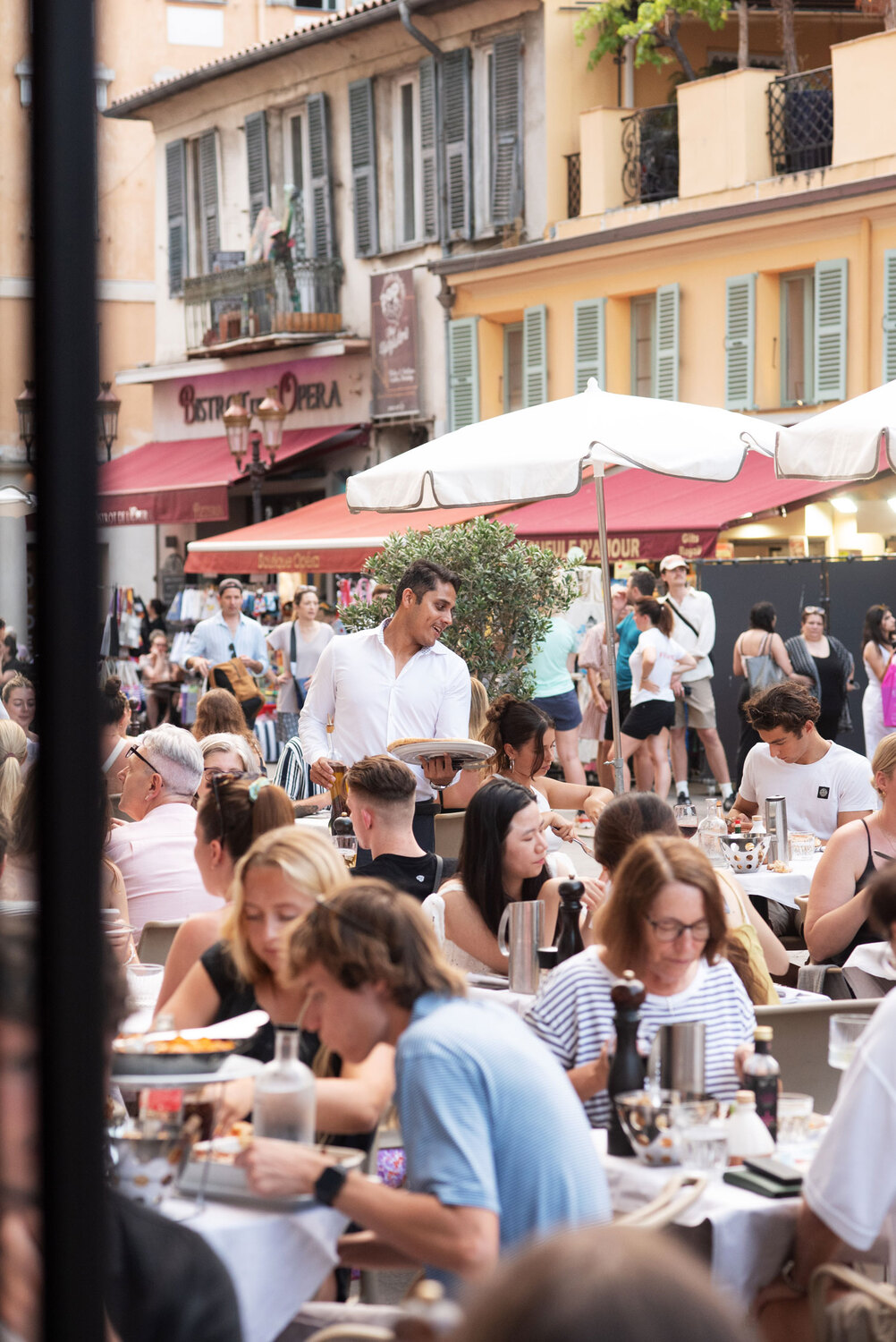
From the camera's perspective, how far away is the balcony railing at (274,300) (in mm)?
25344

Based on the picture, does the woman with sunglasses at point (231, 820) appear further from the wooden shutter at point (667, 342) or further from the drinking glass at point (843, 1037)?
the wooden shutter at point (667, 342)

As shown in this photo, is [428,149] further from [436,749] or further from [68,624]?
[68,624]

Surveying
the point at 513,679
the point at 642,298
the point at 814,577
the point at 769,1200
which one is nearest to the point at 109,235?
the point at 769,1200

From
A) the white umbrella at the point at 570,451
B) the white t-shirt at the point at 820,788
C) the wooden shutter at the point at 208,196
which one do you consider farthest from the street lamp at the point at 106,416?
the wooden shutter at the point at 208,196

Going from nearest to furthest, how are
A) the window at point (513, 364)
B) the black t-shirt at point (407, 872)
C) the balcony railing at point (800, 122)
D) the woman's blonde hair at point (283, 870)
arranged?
1. the woman's blonde hair at point (283, 870)
2. the black t-shirt at point (407, 872)
3. the balcony railing at point (800, 122)
4. the window at point (513, 364)

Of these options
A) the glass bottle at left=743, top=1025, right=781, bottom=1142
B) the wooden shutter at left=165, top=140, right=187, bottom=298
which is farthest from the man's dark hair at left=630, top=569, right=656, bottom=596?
the wooden shutter at left=165, top=140, right=187, bottom=298

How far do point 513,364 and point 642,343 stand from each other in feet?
8.07

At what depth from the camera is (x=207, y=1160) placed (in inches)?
125

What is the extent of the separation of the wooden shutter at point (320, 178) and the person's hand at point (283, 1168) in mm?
23455

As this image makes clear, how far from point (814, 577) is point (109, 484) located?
48.2 feet

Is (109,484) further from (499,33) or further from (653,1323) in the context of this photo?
(499,33)

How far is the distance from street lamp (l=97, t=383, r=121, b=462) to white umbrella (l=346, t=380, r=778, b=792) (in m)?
6.74

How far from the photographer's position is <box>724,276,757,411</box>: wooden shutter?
19625mm

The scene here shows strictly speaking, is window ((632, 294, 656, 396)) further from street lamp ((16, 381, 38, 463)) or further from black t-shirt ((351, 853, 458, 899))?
street lamp ((16, 381, 38, 463))
